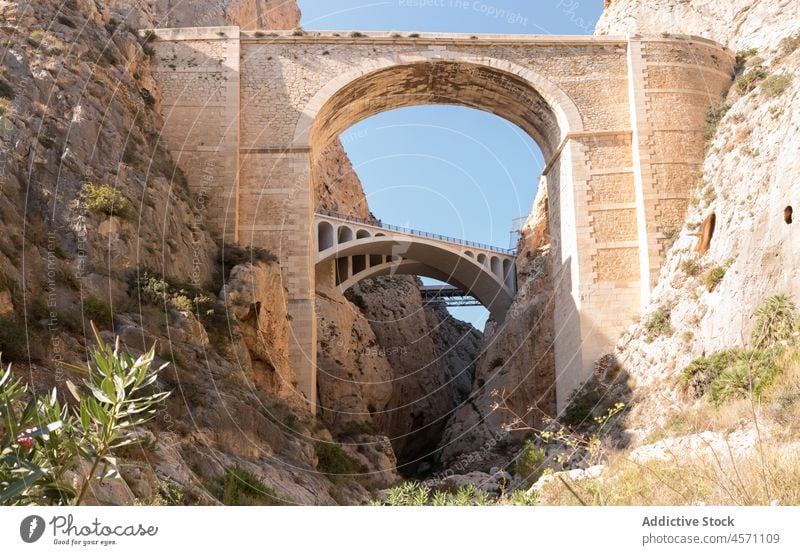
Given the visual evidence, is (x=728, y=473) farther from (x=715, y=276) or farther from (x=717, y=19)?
(x=717, y=19)

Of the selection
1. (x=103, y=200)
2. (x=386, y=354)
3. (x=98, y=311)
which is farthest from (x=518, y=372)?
(x=98, y=311)

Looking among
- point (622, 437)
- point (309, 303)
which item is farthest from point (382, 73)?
point (622, 437)

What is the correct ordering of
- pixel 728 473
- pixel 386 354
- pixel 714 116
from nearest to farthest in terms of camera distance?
pixel 728 473 → pixel 714 116 → pixel 386 354

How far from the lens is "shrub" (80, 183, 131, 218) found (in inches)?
603

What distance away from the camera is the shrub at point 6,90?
624 inches

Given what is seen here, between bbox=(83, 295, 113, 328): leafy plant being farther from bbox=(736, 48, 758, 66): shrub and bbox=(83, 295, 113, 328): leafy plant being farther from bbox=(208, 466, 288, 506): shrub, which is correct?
bbox=(736, 48, 758, 66): shrub

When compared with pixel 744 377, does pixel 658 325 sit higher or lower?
higher

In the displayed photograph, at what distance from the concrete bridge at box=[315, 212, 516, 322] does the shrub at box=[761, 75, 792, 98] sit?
17179mm

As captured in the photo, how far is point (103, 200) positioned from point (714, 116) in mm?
17964

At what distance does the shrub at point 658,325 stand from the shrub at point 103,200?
44.1ft

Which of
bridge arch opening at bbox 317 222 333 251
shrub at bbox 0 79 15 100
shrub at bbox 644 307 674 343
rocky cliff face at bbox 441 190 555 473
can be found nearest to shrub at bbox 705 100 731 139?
shrub at bbox 644 307 674 343

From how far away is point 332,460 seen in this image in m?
16.0

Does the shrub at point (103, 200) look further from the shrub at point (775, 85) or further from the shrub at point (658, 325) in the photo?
the shrub at point (775, 85)

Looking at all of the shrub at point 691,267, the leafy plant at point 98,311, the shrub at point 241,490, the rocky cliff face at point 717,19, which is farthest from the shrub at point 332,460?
the rocky cliff face at point 717,19
